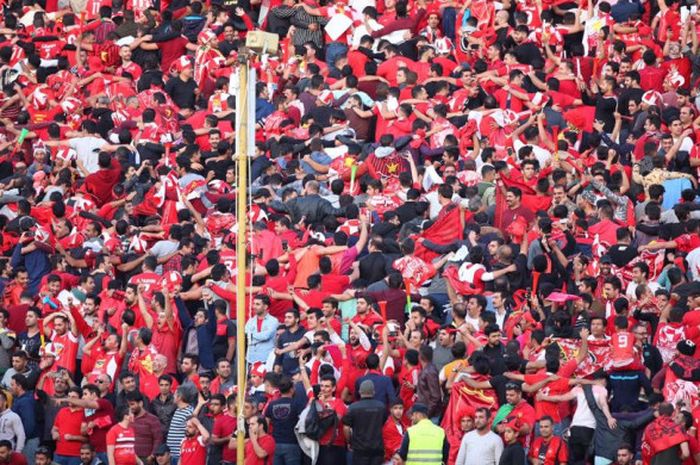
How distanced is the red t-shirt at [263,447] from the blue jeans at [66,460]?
243 cm

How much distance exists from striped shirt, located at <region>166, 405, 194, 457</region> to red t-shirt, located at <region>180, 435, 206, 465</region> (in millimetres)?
404

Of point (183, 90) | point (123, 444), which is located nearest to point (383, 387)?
point (123, 444)

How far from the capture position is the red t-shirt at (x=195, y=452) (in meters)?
23.6

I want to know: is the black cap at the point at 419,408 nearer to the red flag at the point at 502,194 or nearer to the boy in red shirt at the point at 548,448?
the boy in red shirt at the point at 548,448

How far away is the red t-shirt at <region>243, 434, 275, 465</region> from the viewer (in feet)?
76.1

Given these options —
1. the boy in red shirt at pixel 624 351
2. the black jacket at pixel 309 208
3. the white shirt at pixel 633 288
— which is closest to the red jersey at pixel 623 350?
the boy in red shirt at pixel 624 351

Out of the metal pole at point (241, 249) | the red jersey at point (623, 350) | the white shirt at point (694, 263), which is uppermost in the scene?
the metal pole at point (241, 249)

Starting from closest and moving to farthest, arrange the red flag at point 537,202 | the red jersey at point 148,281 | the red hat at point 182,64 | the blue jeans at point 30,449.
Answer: the blue jeans at point 30,449 → the red jersey at point 148,281 → the red flag at point 537,202 → the red hat at point 182,64

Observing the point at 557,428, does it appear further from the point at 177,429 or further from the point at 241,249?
the point at 177,429

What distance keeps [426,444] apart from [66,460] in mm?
4715

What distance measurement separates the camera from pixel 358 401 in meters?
23.2

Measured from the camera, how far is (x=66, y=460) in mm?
24547

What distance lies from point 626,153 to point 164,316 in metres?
7.10

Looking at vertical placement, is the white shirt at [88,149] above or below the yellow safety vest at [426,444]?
below
